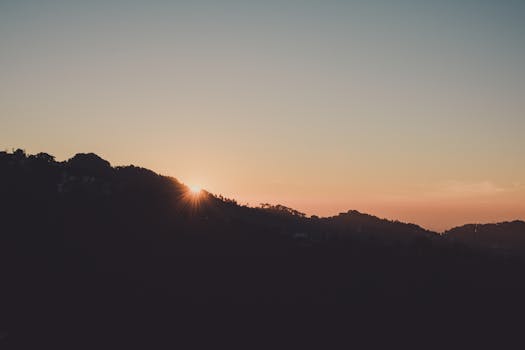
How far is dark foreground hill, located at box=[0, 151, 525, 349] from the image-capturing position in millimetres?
22578

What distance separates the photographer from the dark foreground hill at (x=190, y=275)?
→ 889 inches

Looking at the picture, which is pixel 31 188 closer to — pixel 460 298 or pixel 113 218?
pixel 113 218

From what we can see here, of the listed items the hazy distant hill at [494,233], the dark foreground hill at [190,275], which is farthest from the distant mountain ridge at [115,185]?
the hazy distant hill at [494,233]

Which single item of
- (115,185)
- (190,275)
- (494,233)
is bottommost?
(190,275)

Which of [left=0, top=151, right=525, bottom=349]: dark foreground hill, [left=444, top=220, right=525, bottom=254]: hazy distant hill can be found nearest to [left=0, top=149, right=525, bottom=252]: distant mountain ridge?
[left=0, top=151, right=525, bottom=349]: dark foreground hill

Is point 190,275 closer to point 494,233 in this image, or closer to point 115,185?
point 115,185

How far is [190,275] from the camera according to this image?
2767 cm

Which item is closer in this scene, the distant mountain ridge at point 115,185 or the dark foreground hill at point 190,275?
the dark foreground hill at point 190,275

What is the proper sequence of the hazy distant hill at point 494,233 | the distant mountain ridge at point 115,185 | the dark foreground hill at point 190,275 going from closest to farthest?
the dark foreground hill at point 190,275 → the distant mountain ridge at point 115,185 → the hazy distant hill at point 494,233

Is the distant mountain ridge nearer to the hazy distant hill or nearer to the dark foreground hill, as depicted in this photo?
the dark foreground hill

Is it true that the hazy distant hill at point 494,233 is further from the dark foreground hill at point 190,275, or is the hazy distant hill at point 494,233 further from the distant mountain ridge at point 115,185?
the distant mountain ridge at point 115,185

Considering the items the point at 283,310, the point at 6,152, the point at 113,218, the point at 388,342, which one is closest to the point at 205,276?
the point at 283,310

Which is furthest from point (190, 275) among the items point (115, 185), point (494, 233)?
point (494, 233)

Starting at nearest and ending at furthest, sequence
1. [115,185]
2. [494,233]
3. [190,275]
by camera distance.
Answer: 1. [190,275]
2. [115,185]
3. [494,233]
